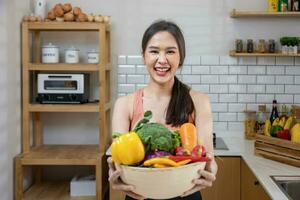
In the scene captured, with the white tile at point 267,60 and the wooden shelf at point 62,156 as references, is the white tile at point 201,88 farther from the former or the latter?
the wooden shelf at point 62,156

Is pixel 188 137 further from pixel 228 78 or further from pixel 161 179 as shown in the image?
pixel 228 78

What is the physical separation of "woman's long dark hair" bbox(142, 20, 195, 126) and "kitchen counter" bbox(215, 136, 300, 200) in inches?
22.4

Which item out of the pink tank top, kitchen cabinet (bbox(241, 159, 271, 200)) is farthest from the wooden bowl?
kitchen cabinet (bbox(241, 159, 271, 200))

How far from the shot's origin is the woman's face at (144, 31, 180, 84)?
1311mm

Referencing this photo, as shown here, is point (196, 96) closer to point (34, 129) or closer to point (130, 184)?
point (130, 184)

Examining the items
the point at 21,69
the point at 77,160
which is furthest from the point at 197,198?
the point at 21,69

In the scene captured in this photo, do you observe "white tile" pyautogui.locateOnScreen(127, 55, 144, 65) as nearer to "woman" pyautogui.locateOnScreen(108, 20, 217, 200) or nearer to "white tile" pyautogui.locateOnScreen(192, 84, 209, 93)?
"white tile" pyautogui.locateOnScreen(192, 84, 209, 93)

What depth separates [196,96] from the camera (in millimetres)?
1588

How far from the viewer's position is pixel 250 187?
2.38 m

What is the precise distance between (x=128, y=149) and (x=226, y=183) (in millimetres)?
1859

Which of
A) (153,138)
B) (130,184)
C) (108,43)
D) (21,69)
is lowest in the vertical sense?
(130,184)

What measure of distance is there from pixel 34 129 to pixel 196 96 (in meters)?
1.97

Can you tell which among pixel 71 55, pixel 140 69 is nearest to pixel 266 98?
pixel 140 69

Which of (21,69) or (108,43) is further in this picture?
(108,43)
